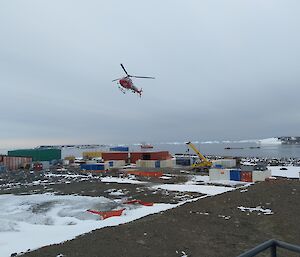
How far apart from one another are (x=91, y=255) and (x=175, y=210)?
710 cm

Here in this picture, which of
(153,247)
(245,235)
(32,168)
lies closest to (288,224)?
Answer: (245,235)

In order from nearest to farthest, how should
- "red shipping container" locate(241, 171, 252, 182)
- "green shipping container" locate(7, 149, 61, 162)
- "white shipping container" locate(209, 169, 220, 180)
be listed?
"red shipping container" locate(241, 171, 252, 182) → "white shipping container" locate(209, 169, 220, 180) → "green shipping container" locate(7, 149, 61, 162)

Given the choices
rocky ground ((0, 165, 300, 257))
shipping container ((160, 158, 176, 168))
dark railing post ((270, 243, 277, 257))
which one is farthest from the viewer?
shipping container ((160, 158, 176, 168))

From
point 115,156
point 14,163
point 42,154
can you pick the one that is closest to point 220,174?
point 115,156

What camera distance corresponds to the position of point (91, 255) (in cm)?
1055

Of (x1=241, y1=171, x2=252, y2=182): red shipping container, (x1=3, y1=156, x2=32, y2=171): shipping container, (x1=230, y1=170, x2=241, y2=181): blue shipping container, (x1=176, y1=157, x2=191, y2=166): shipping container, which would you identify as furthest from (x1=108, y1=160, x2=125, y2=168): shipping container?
(x1=241, y1=171, x2=252, y2=182): red shipping container

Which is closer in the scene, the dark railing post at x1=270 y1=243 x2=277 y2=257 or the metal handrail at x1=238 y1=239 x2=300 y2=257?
the metal handrail at x1=238 y1=239 x2=300 y2=257

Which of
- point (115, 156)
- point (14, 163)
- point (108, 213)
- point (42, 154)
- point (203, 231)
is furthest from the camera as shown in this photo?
point (42, 154)

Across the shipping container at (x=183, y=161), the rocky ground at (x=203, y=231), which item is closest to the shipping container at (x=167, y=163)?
the shipping container at (x=183, y=161)

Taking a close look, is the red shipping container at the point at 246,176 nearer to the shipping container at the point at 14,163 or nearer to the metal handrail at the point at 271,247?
the metal handrail at the point at 271,247

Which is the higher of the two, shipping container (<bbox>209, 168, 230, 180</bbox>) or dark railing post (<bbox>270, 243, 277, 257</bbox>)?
dark railing post (<bbox>270, 243, 277, 257</bbox>)

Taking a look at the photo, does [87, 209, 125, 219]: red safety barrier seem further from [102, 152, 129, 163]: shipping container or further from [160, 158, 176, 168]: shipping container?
[102, 152, 129, 163]: shipping container

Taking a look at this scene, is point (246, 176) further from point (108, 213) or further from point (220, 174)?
point (108, 213)

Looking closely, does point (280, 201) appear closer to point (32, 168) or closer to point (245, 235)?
point (245, 235)
